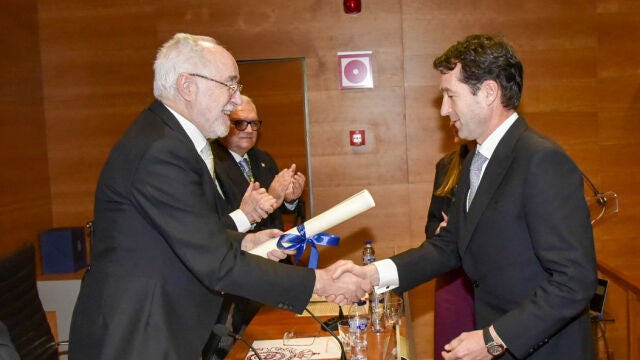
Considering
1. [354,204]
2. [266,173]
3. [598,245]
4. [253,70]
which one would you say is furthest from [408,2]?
[354,204]

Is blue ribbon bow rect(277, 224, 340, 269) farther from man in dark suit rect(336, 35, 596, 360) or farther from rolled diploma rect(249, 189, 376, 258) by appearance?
man in dark suit rect(336, 35, 596, 360)

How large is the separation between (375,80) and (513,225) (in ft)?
8.92

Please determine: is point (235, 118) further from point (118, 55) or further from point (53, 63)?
point (53, 63)

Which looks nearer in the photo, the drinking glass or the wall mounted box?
the drinking glass

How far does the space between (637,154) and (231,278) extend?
3558 mm

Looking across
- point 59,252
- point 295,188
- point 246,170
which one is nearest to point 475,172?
point 295,188

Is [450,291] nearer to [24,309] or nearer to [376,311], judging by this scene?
[376,311]

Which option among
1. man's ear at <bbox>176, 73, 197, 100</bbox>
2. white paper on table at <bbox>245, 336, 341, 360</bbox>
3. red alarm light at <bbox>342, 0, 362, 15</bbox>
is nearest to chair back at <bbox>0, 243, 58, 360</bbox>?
white paper on table at <bbox>245, 336, 341, 360</bbox>

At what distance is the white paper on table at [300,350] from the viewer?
1.99 metres

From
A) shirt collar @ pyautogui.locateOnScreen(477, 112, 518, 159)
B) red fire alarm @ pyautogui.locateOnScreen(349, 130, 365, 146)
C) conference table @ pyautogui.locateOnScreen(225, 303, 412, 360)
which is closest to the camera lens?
shirt collar @ pyautogui.locateOnScreen(477, 112, 518, 159)

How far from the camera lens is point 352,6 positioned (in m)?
4.15

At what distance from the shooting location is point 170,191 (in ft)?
5.45

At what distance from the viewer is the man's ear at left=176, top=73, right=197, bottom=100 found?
188cm

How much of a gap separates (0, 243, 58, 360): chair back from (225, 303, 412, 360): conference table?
1.05m
